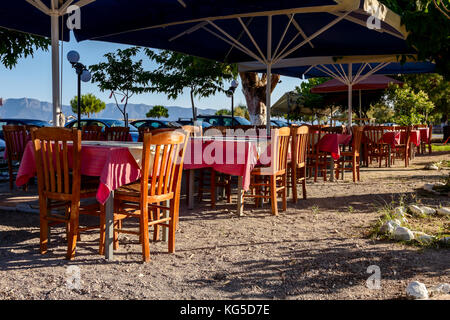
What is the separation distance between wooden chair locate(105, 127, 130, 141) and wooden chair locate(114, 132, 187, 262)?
4.12 meters

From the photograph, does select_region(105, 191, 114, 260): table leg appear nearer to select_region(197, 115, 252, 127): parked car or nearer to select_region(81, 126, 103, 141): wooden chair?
select_region(81, 126, 103, 141): wooden chair

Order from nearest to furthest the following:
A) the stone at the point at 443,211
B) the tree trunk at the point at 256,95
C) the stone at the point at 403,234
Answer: the stone at the point at 403,234
the stone at the point at 443,211
the tree trunk at the point at 256,95

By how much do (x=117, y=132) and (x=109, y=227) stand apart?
4.78 metres

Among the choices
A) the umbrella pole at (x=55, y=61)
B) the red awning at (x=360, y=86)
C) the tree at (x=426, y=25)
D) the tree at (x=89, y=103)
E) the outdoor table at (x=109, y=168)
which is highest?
the tree at (x=89, y=103)

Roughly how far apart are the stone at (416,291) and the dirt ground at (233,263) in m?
0.08

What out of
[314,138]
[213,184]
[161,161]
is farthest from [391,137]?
[161,161]

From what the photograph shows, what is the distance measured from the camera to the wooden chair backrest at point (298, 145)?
637 cm

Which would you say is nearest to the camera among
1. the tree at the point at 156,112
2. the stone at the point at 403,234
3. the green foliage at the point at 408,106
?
the stone at the point at 403,234

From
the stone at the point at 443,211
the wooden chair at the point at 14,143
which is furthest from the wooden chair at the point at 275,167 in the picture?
the wooden chair at the point at 14,143

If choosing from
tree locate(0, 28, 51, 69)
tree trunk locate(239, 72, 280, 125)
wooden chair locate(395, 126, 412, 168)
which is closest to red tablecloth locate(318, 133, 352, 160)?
wooden chair locate(395, 126, 412, 168)

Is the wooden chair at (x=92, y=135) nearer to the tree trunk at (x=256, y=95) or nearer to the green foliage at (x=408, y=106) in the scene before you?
the tree trunk at (x=256, y=95)

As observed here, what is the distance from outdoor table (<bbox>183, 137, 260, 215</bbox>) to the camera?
546 centimetres
